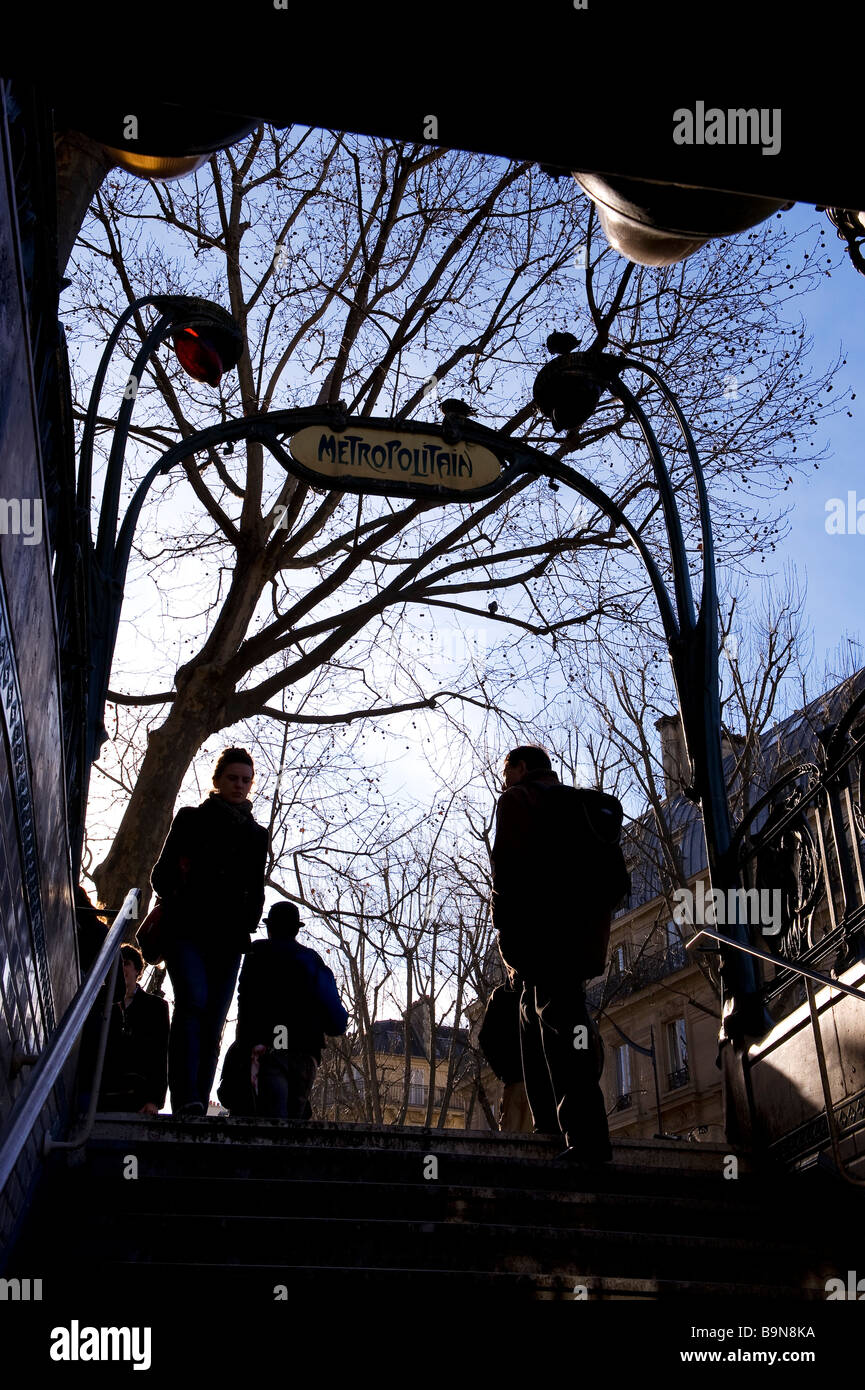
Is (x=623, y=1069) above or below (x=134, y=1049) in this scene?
above

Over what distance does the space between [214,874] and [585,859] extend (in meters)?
1.94

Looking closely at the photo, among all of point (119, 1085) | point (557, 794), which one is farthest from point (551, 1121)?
point (119, 1085)

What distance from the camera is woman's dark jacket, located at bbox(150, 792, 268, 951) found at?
6.63 m

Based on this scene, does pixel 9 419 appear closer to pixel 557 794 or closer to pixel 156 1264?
pixel 156 1264

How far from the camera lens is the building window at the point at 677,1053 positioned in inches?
1230

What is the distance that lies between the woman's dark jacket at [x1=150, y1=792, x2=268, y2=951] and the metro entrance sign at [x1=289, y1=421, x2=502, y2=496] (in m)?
2.34

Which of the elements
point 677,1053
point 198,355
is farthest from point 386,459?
point 677,1053

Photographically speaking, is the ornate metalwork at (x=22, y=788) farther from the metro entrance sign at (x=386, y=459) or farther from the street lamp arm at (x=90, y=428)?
the metro entrance sign at (x=386, y=459)

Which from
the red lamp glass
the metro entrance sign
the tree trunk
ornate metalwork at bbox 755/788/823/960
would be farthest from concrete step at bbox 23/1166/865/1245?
the tree trunk

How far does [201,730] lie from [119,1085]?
5.56 m

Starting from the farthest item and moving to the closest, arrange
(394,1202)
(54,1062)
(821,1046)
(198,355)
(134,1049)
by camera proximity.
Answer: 1. (198,355)
2. (134,1049)
3. (821,1046)
4. (394,1202)
5. (54,1062)

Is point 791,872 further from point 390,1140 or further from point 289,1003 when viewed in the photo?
point 289,1003

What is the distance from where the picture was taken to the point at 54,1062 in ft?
11.9

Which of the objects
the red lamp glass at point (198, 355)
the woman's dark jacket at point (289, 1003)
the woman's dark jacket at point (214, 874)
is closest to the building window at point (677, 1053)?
the woman's dark jacket at point (289, 1003)
